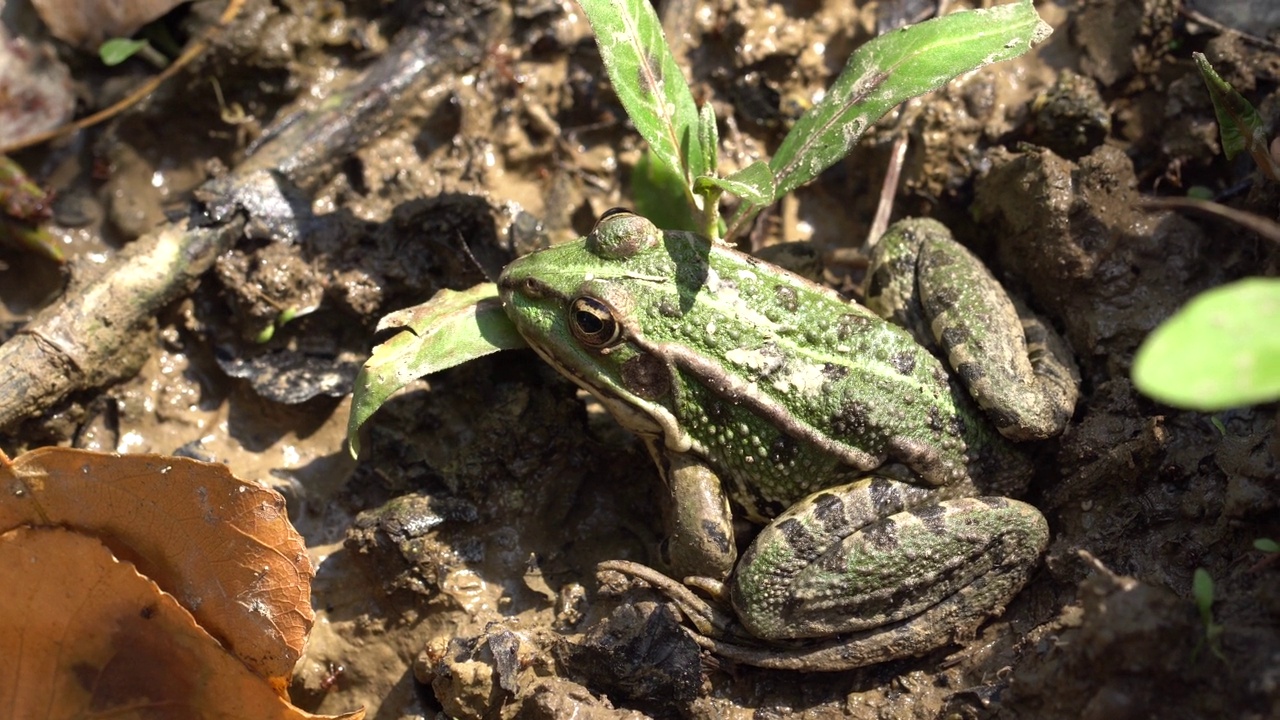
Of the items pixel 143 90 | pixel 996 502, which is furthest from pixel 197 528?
pixel 996 502

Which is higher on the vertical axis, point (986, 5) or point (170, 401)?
point (986, 5)

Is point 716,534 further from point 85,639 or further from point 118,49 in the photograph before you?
Result: point 118,49

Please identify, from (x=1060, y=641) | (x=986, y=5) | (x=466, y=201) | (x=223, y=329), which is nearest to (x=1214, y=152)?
(x=986, y=5)

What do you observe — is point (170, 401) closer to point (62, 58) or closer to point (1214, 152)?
point (62, 58)

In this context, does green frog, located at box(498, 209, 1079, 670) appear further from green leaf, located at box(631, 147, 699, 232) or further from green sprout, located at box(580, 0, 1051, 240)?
green leaf, located at box(631, 147, 699, 232)

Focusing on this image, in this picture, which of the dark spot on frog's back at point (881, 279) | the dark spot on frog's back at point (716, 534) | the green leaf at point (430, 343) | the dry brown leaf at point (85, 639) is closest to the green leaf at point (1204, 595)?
the dark spot on frog's back at point (716, 534)

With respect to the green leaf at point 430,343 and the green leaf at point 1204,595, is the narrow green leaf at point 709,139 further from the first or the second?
the green leaf at point 1204,595

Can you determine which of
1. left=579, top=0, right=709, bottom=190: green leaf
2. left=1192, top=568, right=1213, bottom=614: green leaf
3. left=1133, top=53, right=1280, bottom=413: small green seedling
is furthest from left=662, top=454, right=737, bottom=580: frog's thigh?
left=1133, top=53, right=1280, bottom=413: small green seedling
